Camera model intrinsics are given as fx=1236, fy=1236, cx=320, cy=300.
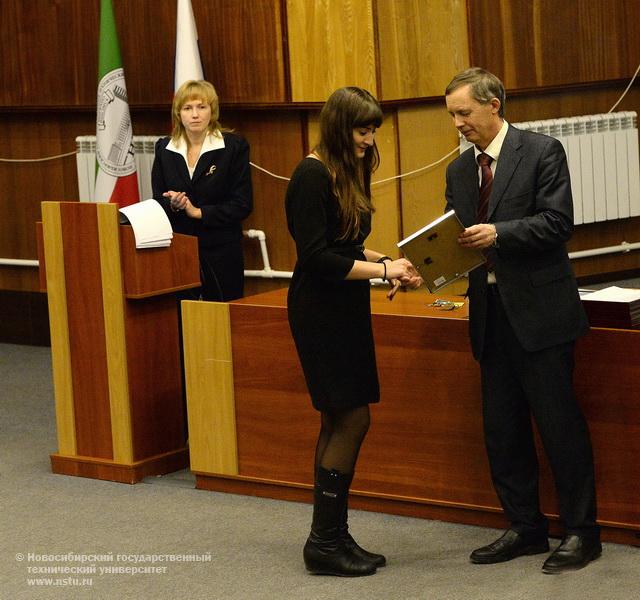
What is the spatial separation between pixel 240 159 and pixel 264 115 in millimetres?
1147

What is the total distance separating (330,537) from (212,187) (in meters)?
2.01

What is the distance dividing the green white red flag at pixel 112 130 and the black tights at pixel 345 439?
2.94 metres

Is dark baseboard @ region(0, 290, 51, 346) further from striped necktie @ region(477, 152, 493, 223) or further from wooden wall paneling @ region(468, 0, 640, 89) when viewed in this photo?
striped necktie @ region(477, 152, 493, 223)

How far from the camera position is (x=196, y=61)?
617 cm

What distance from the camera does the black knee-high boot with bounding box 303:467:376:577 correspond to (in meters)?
3.70

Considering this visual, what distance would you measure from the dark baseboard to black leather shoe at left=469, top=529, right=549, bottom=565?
4237mm

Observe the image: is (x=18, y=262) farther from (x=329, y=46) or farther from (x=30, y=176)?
(x=329, y=46)

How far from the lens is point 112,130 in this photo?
6355 mm

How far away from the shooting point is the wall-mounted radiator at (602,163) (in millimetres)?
6996

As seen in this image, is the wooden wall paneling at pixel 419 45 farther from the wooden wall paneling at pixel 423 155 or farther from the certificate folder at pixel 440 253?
the certificate folder at pixel 440 253

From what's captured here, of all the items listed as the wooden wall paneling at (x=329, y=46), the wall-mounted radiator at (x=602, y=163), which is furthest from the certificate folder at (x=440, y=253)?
the wall-mounted radiator at (x=602, y=163)

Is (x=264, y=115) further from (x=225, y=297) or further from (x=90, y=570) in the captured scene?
(x=90, y=570)

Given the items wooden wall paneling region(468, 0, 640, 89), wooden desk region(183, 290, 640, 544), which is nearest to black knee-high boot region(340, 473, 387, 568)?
wooden desk region(183, 290, 640, 544)

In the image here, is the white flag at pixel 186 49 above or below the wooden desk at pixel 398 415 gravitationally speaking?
above
